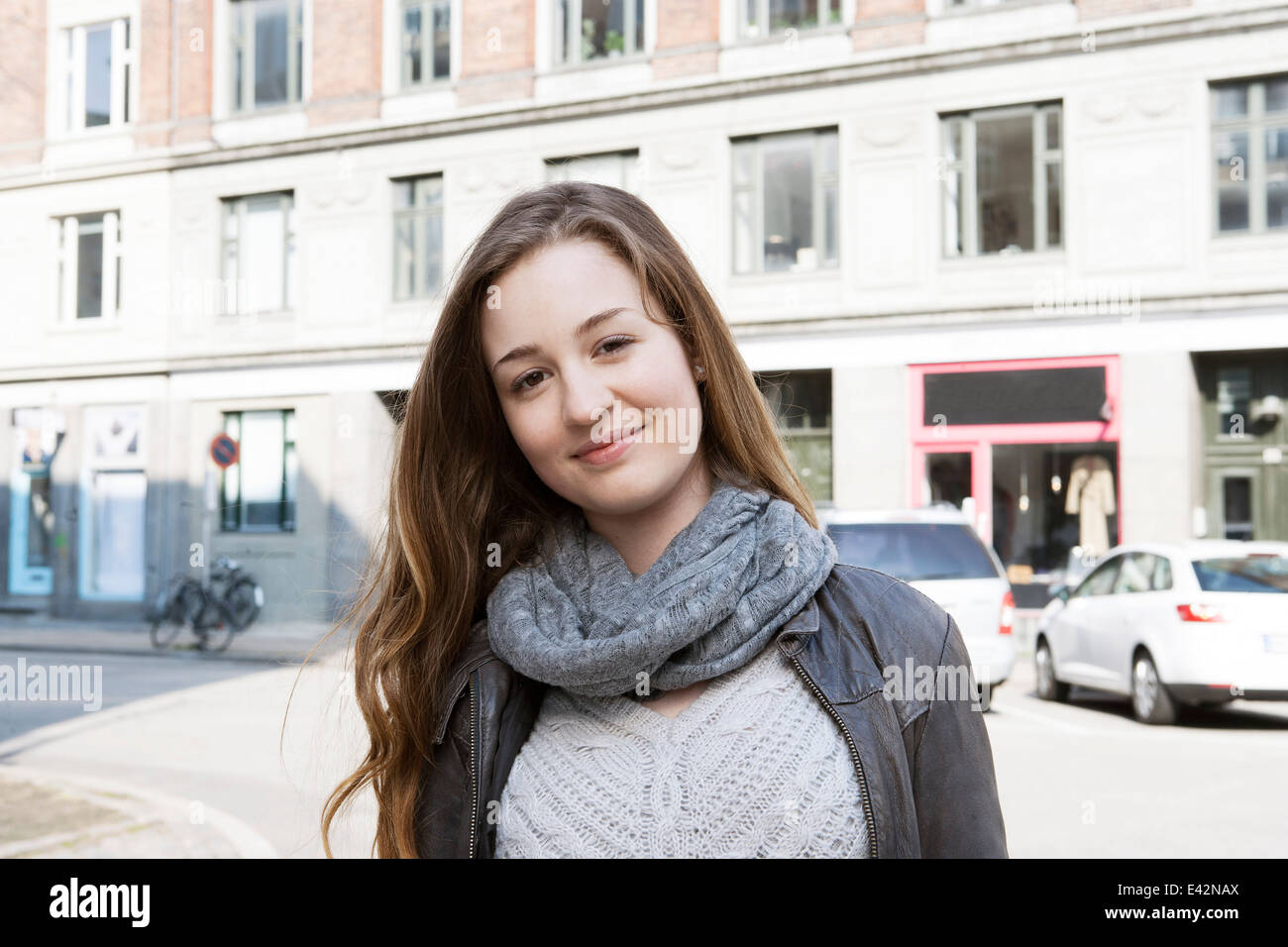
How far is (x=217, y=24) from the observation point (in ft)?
67.0

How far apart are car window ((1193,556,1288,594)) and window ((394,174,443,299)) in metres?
13.1

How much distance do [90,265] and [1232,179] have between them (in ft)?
57.6

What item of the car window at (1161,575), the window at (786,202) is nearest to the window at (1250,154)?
the window at (786,202)

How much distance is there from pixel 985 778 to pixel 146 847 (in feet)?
15.2

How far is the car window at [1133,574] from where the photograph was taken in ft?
30.0

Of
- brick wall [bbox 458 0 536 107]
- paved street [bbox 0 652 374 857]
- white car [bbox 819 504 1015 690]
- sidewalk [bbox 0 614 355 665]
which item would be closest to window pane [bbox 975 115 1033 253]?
brick wall [bbox 458 0 536 107]

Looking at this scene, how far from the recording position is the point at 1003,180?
50.4 ft

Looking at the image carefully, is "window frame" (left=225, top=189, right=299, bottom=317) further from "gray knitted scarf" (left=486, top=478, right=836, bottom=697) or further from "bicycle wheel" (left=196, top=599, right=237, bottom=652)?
"gray knitted scarf" (left=486, top=478, right=836, bottom=697)

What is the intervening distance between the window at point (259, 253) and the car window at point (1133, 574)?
14220 millimetres

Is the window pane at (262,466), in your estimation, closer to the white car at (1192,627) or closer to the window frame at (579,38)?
the window frame at (579,38)

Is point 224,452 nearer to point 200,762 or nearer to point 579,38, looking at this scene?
point 579,38

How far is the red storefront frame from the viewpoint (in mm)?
14484

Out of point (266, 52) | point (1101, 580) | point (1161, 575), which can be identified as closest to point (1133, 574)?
point (1161, 575)

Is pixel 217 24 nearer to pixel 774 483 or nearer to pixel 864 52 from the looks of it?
pixel 864 52
